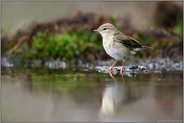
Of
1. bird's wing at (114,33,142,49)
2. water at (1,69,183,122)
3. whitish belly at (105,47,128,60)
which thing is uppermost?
bird's wing at (114,33,142,49)

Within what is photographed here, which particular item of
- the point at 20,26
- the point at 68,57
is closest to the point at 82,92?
the point at 68,57

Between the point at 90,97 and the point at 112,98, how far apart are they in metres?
0.30

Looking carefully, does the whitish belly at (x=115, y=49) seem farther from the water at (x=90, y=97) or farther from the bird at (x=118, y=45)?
Result: the water at (x=90, y=97)

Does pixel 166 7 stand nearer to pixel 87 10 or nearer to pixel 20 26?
pixel 87 10

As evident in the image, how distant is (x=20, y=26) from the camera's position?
1471 centimetres

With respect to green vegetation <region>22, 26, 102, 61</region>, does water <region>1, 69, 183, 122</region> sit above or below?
below

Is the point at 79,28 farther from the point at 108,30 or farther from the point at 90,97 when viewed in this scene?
the point at 90,97

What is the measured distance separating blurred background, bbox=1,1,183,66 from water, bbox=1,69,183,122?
2876 millimetres

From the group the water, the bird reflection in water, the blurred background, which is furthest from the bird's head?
the blurred background

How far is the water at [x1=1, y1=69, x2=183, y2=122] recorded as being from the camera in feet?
25.0

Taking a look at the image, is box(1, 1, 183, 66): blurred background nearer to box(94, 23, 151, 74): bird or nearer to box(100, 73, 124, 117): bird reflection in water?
box(94, 23, 151, 74): bird

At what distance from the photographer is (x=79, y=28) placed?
1425cm

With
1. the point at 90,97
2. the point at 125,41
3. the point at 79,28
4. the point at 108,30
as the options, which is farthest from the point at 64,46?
the point at 90,97

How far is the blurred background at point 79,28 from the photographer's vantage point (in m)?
13.5
